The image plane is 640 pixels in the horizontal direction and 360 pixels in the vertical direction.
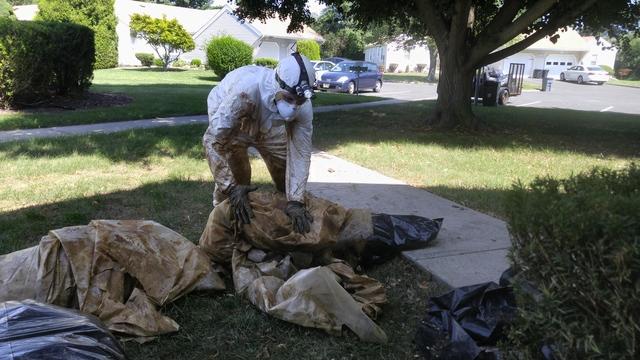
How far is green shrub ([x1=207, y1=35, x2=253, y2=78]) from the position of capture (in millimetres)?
25422

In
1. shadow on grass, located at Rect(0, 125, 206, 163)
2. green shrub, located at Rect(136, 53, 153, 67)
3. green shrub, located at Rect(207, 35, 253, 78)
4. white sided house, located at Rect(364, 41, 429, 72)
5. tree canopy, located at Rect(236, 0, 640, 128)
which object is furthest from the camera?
white sided house, located at Rect(364, 41, 429, 72)

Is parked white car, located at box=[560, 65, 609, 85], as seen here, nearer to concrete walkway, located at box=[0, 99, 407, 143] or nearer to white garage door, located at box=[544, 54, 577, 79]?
white garage door, located at box=[544, 54, 577, 79]

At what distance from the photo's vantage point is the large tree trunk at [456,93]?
452 inches

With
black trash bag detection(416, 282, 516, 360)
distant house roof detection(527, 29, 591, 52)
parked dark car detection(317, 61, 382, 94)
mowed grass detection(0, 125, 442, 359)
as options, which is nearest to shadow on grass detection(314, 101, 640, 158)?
mowed grass detection(0, 125, 442, 359)

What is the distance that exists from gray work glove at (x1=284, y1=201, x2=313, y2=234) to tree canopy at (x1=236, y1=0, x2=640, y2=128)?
8.00 meters

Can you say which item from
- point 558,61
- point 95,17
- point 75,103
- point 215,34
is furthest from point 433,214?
point 558,61

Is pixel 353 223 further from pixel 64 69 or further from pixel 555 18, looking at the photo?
pixel 64 69

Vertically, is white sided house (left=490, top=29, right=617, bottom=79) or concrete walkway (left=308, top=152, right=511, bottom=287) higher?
white sided house (left=490, top=29, right=617, bottom=79)

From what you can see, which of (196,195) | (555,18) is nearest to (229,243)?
(196,195)

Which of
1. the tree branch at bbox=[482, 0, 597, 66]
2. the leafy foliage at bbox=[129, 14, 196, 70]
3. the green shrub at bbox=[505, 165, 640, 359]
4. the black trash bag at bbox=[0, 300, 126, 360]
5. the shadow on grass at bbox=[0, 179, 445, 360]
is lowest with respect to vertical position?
the shadow on grass at bbox=[0, 179, 445, 360]

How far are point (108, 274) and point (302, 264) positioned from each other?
1.27 m

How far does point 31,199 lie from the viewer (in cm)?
555

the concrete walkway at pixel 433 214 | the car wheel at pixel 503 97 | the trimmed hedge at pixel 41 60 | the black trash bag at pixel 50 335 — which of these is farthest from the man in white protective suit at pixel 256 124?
the car wheel at pixel 503 97

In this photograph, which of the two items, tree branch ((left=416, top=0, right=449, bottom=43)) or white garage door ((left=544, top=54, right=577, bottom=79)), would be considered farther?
white garage door ((left=544, top=54, right=577, bottom=79))
